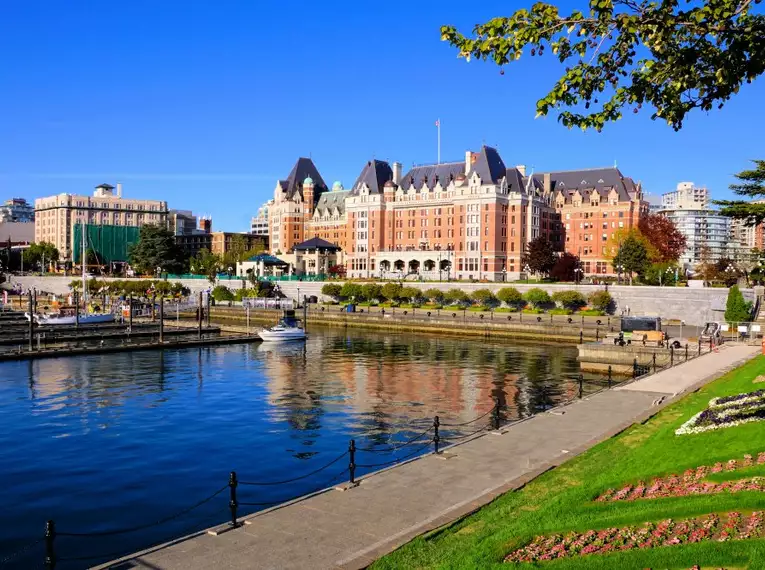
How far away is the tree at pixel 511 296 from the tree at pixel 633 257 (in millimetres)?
20946

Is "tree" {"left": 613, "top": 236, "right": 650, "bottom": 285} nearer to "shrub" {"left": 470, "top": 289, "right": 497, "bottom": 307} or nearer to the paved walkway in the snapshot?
"shrub" {"left": 470, "top": 289, "right": 497, "bottom": 307}

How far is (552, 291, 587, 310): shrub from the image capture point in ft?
278

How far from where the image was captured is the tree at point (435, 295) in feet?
324

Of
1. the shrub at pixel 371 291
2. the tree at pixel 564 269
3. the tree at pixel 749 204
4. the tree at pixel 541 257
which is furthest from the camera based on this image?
the tree at pixel 541 257

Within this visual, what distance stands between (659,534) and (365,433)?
61.8 feet

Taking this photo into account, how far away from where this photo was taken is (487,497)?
51.0 feet

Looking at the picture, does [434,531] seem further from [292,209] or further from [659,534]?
[292,209]

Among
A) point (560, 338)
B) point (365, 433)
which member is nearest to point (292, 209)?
point (560, 338)

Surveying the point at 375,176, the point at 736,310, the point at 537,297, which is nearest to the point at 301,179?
the point at 375,176

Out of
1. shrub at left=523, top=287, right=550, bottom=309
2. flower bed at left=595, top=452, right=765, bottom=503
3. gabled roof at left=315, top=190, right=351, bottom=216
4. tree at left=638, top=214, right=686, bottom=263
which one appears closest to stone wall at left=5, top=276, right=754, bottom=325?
shrub at left=523, top=287, right=550, bottom=309

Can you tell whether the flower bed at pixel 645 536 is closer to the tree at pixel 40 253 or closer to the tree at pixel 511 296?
the tree at pixel 511 296

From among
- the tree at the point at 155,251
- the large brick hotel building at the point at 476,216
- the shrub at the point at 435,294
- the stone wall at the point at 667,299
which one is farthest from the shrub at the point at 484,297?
the tree at the point at 155,251

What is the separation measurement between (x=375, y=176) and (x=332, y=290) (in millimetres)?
43671

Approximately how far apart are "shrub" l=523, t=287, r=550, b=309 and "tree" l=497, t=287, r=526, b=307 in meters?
1.30
